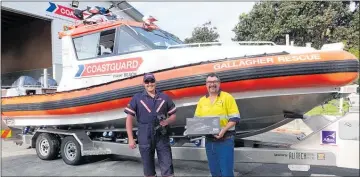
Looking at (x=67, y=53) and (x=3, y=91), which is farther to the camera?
(x=3, y=91)

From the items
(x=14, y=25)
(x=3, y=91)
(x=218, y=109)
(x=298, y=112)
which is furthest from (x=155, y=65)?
(x=14, y=25)

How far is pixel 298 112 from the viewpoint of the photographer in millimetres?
4680

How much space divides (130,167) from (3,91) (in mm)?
3382

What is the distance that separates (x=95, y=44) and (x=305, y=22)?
1527 cm

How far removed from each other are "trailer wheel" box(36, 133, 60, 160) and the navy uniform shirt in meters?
2.82

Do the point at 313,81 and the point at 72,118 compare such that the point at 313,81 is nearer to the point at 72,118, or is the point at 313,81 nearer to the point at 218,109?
the point at 218,109

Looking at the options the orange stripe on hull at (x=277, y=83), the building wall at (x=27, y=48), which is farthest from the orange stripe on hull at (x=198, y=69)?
the building wall at (x=27, y=48)

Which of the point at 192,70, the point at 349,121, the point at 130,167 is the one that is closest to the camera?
the point at 349,121

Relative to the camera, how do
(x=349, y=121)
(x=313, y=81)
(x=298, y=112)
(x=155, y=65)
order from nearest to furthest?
(x=349, y=121), (x=313, y=81), (x=298, y=112), (x=155, y=65)

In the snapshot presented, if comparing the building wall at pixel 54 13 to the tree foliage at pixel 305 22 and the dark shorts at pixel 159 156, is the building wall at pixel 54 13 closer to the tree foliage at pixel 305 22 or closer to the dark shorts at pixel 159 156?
the tree foliage at pixel 305 22

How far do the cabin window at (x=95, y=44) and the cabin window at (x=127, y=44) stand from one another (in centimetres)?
20

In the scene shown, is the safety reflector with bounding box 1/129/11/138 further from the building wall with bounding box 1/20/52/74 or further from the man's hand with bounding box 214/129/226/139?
the building wall with bounding box 1/20/52/74

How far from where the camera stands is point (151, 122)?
3998 millimetres

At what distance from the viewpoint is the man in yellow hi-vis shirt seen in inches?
142
